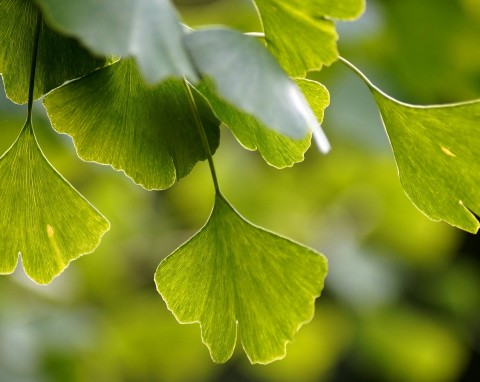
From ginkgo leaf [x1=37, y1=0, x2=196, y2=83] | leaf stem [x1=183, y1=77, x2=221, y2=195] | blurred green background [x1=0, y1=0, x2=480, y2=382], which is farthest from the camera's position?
blurred green background [x1=0, y1=0, x2=480, y2=382]

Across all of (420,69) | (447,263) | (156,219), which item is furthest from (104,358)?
(447,263)

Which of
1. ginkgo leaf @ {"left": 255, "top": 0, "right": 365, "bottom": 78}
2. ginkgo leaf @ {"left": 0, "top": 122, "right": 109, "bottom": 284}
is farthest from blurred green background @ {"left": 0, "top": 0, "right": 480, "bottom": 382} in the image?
ginkgo leaf @ {"left": 255, "top": 0, "right": 365, "bottom": 78}

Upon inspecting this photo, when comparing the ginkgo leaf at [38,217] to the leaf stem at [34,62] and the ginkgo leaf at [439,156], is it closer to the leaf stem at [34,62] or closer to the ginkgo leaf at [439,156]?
the leaf stem at [34,62]

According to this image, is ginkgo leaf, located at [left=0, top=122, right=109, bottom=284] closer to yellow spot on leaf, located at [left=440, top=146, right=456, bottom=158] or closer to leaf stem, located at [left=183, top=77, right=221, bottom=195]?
leaf stem, located at [left=183, top=77, right=221, bottom=195]

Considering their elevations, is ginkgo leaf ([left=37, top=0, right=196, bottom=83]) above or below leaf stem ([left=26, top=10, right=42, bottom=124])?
above

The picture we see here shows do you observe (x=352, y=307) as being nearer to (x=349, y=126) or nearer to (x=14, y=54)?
(x=349, y=126)

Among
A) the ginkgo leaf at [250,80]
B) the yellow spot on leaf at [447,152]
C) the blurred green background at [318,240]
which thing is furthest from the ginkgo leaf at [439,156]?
the blurred green background at [318,240]

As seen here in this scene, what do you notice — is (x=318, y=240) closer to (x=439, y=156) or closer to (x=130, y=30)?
(x=439, y=156)

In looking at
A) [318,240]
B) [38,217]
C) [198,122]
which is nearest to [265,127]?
[198,122]
